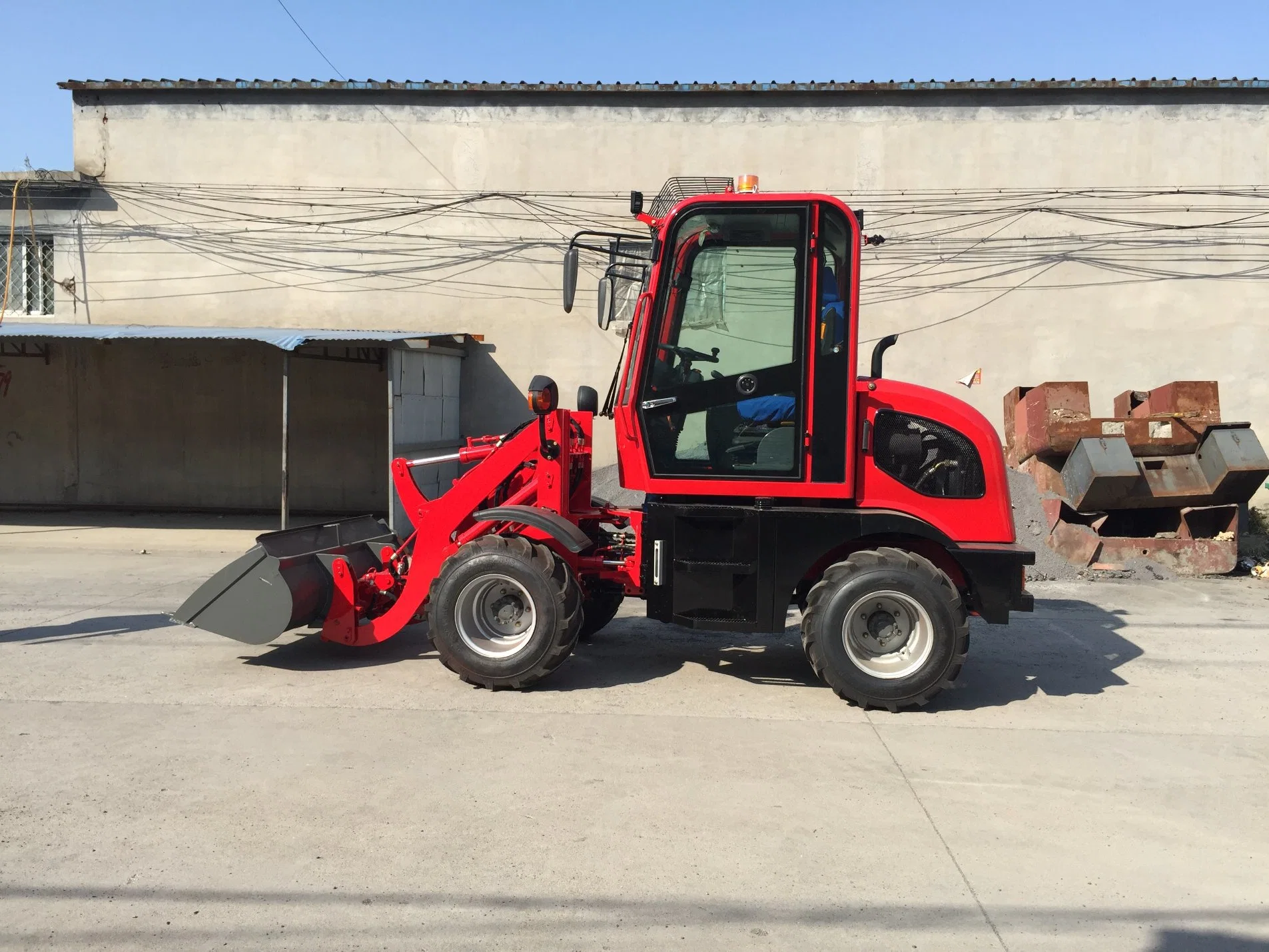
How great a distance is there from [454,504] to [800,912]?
368 centimetres

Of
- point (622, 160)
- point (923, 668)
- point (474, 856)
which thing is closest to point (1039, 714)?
point (923, 668)

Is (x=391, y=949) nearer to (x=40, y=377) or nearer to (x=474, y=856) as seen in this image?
(x=474, y=856)

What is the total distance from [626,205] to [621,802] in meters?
11.9

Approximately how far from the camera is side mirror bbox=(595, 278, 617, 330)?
611 centimetres

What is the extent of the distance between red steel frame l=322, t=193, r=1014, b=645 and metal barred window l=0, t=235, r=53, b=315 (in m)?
11.8

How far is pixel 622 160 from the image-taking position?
14688mm

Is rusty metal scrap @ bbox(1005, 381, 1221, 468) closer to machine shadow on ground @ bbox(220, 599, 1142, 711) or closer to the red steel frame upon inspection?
machine shadow on ground @ bbox(220, 599, 1142, 711)

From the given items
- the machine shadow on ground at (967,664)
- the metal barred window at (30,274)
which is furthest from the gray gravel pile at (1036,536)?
the metal barred window at (30,274)

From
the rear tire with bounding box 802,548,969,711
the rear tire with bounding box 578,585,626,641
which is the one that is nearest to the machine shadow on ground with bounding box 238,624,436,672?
the rear tire with bounding box 578,585,626,641

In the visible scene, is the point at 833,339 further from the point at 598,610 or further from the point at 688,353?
the point at 598,610

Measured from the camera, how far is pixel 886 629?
5828mm

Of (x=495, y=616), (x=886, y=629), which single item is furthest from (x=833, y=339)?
(x=495, y=616)

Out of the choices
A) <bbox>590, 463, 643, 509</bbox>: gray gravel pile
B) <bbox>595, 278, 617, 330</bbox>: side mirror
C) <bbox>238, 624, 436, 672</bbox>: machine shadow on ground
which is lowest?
<bbox>238, 624, 436, 672</bbox>: machine shadow on ground

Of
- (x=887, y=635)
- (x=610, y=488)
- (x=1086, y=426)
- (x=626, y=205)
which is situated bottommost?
(x=887, y=635)
